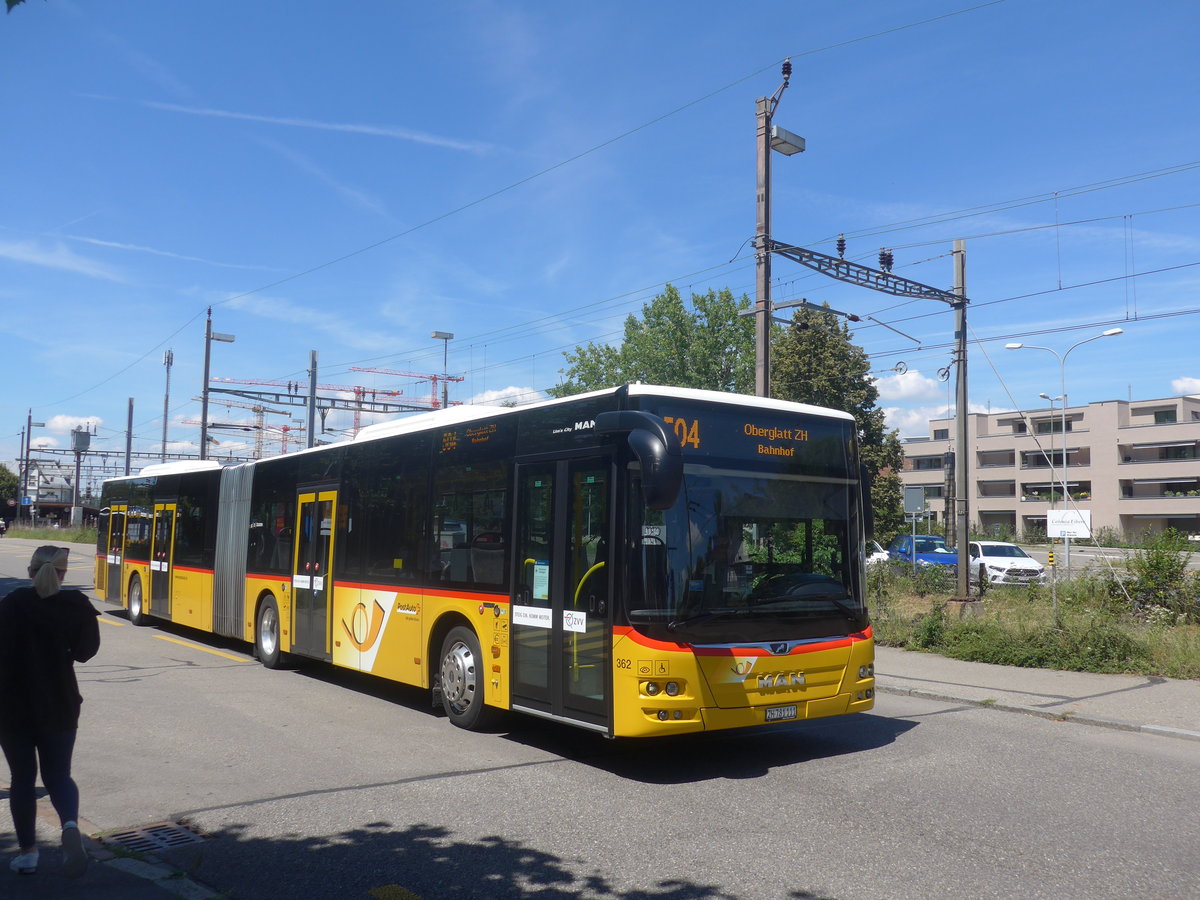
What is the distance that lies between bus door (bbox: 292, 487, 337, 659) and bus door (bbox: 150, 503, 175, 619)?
19.8 ft

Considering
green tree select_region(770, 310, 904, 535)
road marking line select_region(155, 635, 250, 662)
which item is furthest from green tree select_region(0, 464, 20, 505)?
road marking line select_region(155, 635, 250, 662)

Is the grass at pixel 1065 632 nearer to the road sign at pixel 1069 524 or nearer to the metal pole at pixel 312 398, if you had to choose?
the road sign at pixel 1069 524

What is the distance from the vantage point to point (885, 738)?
902 centimetres

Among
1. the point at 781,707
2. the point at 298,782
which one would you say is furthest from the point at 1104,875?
the point at 298,782

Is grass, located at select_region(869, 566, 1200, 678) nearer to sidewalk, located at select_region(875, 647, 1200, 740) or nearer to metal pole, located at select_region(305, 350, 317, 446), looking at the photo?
sidewalk, located at select_region(875, 647, 1200, 740)

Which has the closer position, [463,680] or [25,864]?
[25,864]

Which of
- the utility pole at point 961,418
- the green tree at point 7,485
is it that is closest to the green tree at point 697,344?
the utility pole at point 961,418

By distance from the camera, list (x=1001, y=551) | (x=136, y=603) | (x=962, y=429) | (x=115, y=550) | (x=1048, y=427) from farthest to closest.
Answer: (x=1048, y=427)
(x=1001, y=551)
(x=115, y=550)
(x=962, y=429)
(x=136, y=603)

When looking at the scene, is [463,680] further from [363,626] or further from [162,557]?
[162,557]

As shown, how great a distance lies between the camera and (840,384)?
44.3m

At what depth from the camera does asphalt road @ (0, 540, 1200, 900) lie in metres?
5.10

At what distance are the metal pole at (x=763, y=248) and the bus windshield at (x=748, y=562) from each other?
8.88m

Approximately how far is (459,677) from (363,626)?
232cm

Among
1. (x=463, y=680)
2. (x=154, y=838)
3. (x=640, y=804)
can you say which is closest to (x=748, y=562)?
(x=640, y=804)
